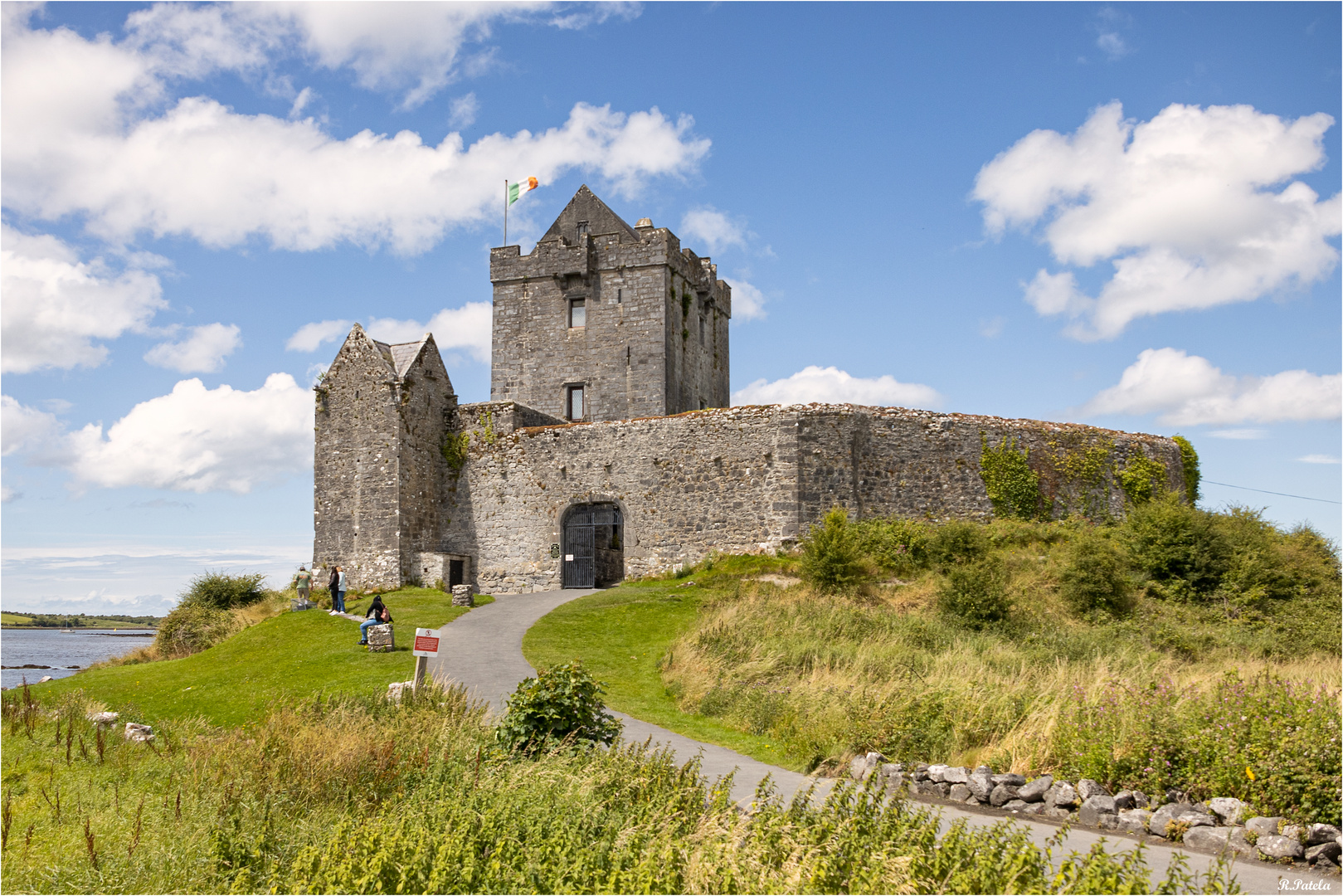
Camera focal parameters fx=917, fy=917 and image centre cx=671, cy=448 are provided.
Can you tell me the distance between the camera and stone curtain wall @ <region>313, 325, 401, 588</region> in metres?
29.1

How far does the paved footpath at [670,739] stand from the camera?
23.5 feet

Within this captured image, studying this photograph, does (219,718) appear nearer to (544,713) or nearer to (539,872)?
(544,713)

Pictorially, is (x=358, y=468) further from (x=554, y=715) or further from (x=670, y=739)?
(x=554, y=715)

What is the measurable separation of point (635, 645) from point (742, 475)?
881cm

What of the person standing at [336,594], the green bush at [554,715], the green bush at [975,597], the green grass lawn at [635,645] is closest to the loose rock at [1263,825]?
the green grass lawn at [635,645]

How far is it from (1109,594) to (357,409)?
74.9 ft

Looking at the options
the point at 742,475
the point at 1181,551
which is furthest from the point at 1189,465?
the point at 742,475

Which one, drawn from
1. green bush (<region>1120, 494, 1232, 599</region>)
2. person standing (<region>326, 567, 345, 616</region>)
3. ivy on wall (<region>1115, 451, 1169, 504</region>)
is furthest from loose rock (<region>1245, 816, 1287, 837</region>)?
ivy on wall (<region>1115, 451, 1169, 504</region>)

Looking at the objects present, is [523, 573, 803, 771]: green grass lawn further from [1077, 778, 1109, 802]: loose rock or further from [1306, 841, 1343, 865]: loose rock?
[1306, 841, 1343, 865]: loose rock

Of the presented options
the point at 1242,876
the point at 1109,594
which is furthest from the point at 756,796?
the point at 1109,594

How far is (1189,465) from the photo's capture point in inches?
1202

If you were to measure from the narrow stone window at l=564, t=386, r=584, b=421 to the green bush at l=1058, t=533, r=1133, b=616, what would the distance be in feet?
63.9

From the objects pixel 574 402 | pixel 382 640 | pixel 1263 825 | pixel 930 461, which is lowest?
pixel 1263 825

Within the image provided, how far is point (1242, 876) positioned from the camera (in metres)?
7.07
